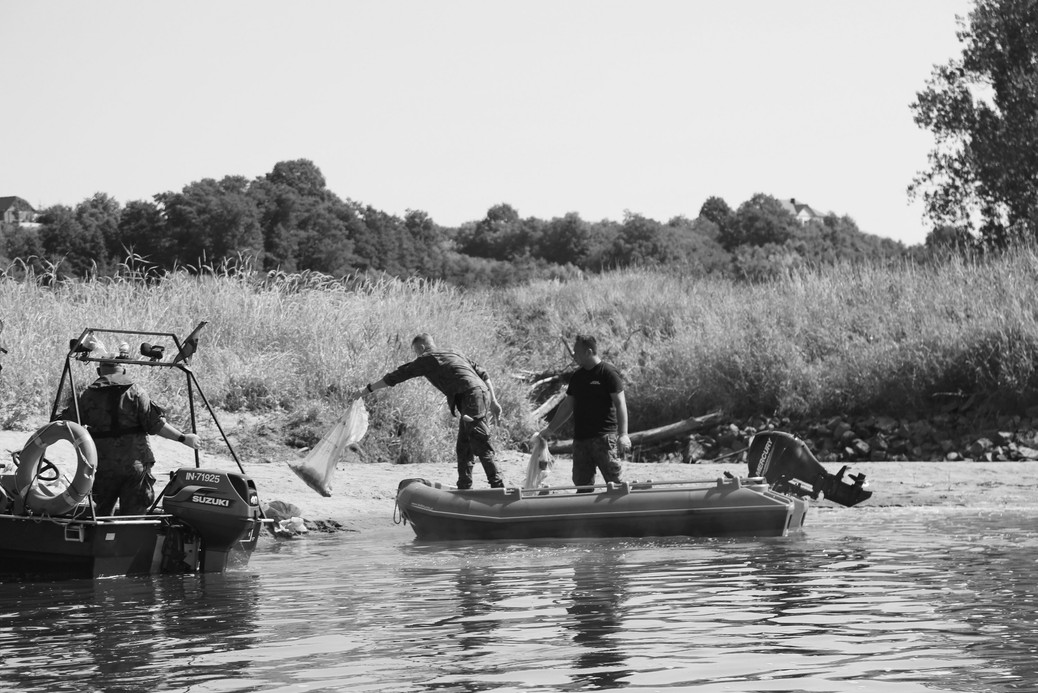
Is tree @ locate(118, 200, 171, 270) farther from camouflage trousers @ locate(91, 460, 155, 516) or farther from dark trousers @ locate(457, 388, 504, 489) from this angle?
camouflage trousers @ locate(91, 460, 155, 516)

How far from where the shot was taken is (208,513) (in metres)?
10.6

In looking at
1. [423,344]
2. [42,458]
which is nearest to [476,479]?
[423,344]

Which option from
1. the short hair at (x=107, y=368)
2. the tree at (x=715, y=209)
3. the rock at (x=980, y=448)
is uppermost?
the tree at (x=715, y=209)

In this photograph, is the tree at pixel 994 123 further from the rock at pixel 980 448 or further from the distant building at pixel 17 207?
the distant building at pixel 17 207

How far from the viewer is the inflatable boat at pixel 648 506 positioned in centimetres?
1266

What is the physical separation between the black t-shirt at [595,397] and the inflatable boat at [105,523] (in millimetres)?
3359

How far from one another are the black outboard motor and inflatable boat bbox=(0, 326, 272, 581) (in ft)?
16.6

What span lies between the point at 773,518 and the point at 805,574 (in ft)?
7.60

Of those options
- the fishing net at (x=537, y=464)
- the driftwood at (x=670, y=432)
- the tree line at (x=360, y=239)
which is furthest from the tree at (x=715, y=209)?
the fishing net at (x=537, y=464)

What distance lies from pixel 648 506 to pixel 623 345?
12974 millimetres

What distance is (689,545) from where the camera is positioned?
12.4 meters

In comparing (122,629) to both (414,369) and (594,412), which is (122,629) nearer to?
(594,412)

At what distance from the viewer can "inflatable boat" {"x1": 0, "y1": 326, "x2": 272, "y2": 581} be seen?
10180mm

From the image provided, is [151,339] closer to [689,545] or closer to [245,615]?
[689,545]
